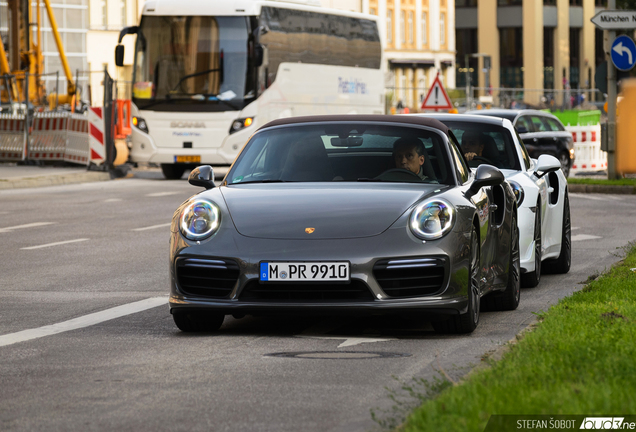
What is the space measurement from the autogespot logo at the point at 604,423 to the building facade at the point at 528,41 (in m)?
99.6

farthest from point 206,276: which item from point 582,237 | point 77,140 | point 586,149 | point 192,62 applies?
point 586,149

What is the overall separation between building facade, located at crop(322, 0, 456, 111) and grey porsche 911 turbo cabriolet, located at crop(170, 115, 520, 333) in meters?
88.0

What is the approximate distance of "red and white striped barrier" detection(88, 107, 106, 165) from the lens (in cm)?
2989

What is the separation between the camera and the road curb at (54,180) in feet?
86.1

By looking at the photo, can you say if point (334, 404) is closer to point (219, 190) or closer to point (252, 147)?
point (219, 190)

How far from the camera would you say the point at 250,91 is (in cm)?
2988

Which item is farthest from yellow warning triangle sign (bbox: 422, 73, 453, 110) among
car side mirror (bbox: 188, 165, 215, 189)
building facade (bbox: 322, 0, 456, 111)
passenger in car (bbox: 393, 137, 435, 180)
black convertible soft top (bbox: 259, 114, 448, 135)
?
building facade (bbox: 322, 0, 456, 111)

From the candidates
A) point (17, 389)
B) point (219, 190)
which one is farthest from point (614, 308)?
Result: point (17, 389)

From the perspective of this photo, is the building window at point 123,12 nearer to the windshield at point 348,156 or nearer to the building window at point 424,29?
the building window at point 424,29

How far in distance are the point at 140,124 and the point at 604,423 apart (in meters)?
25.9

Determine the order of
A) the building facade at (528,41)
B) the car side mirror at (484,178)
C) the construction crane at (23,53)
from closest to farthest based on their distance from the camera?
the car side mirror at (484,178) → the construction crane at (23,53) → the building facade at (528,41)

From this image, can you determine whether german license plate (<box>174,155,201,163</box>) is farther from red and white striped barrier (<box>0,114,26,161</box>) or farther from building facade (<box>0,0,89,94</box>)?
building facade (<box>0,0,89,94</box>)

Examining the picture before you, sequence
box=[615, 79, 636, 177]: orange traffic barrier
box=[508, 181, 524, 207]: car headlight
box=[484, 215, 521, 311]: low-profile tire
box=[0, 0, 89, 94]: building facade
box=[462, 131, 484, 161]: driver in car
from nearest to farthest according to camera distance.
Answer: box=[484, 215, 521, 311]: low-profile tire → box=[508, 181, 524, 207]: car headlight → box=[462, 131, 484, 161]: driver in car → box=[615, 79, 636, 177]: orange traffic barrier → box=[0, 0, 89, 94]: building facade

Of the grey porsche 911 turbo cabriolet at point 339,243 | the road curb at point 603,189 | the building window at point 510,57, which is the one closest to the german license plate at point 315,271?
the grey porsche 911 turbo cabriolet at point 339,243
